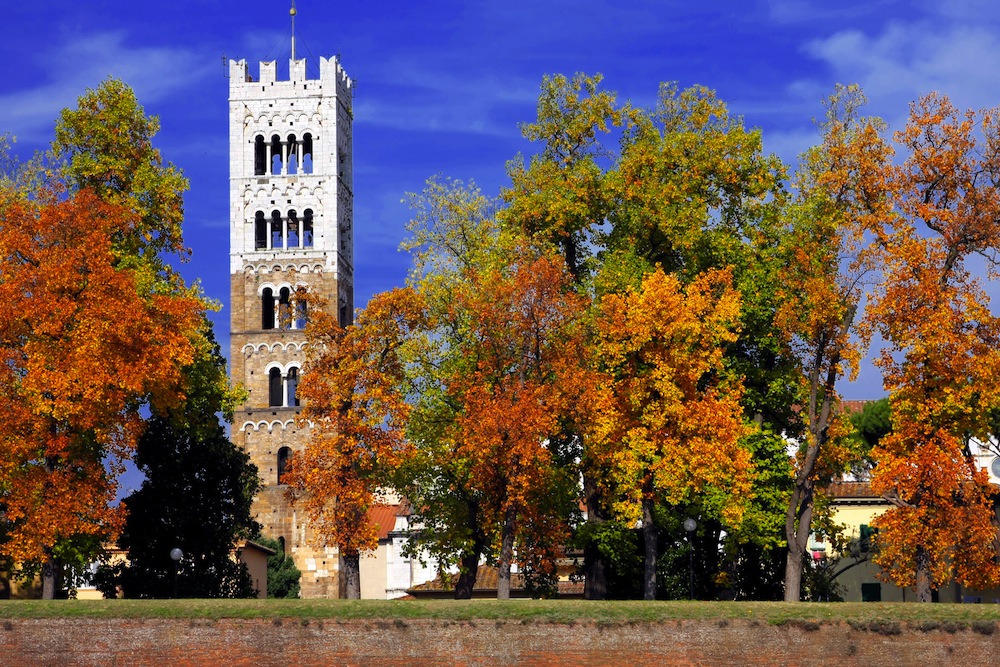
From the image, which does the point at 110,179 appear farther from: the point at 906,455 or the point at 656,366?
the point at 906,455

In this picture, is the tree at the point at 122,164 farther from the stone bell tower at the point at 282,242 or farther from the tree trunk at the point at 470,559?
the stone bell tower at the point at 282,242

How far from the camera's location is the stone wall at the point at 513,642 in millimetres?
36906

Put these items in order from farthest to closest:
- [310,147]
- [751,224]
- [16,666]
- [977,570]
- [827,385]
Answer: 1. [310,147]
2. [751,224]
3. [827,385]
4. [977,570]
5. [16,666]

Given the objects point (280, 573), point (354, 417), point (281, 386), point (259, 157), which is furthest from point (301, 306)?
point (259, 157)

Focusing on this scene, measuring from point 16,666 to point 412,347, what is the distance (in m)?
16.6

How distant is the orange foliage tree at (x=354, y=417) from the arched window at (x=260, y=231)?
37.9m

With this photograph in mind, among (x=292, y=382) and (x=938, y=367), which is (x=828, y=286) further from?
(x=292, y=382)

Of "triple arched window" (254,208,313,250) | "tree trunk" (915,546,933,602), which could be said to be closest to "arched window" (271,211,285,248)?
"triple arched window" (254,208,313,250)

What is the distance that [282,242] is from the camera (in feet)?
282

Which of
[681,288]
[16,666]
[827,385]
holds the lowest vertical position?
[16,666]

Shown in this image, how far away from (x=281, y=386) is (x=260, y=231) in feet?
28.2

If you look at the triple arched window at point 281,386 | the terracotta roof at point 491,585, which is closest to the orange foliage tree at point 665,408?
the terracotta roof at point 491,585

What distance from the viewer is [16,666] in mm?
36469

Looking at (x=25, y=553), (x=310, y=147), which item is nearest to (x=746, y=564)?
(x=25, y=553)
